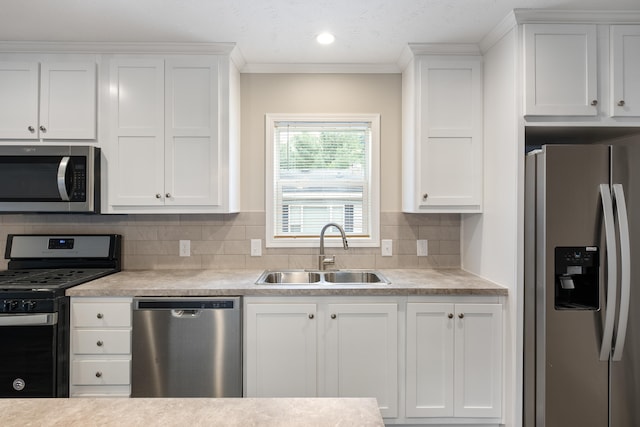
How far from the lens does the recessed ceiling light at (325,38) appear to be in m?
2.28

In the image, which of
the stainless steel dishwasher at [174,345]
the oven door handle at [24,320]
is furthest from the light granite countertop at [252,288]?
the oven door handle at [24,320]

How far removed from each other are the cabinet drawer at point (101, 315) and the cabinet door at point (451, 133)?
6.22 feet

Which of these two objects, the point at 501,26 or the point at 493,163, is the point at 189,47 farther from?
the point at 493,163

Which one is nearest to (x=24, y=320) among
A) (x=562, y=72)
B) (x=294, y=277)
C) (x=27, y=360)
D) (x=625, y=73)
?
(x=27, y=360)

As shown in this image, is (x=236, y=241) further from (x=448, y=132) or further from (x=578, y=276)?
(x=578, y=276)

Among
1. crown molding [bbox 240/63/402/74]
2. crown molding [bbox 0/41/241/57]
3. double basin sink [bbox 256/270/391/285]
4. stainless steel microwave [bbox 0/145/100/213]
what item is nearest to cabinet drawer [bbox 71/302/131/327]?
stainless steel microwave [bbox 0/145/100/213]

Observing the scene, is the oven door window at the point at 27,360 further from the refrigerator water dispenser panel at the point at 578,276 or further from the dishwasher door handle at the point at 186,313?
the refrigerator water dispenser panel at the point at 578,276

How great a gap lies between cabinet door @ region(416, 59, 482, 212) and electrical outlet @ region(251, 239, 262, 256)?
1.21 metres

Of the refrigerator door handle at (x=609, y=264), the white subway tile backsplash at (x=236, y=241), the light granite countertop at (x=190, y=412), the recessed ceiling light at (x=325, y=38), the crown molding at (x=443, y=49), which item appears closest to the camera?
the light granite countertop at (x=190, y=412)

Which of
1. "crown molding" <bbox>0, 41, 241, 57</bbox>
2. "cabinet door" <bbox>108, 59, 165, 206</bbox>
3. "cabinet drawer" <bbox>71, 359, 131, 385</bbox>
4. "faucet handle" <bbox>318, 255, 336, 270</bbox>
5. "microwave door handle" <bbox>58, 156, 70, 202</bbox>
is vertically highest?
"crown molding" <bbox>0, 41, 241, 57</bbox>

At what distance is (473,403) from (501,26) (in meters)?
2.15

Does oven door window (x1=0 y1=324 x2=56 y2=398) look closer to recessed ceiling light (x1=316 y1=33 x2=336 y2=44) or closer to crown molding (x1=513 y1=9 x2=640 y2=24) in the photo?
recessed ceiling light (x1=316 y1=33 x2=336 y2=44)

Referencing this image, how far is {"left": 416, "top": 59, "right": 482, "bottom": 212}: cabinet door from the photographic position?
2.41m

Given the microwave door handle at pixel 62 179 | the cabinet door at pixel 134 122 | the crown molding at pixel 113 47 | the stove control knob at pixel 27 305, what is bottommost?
the stove control knob at pixel 27 305
